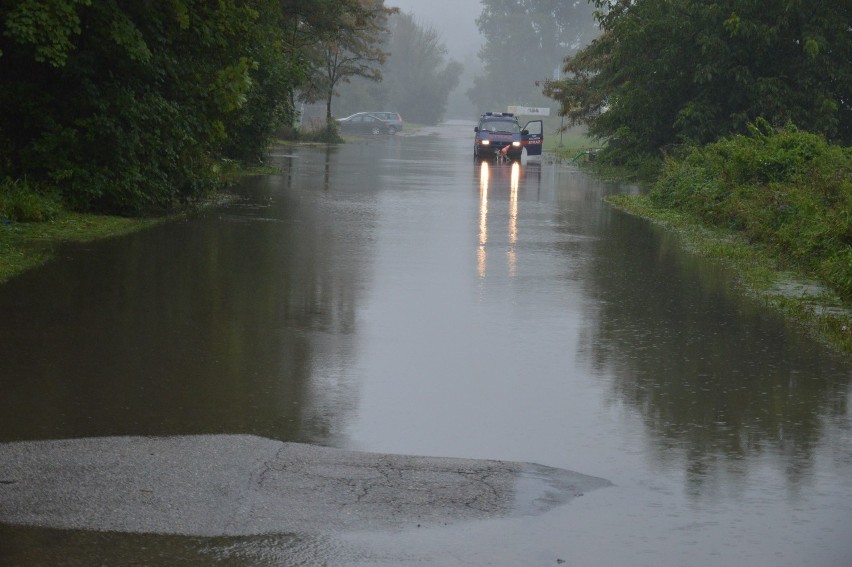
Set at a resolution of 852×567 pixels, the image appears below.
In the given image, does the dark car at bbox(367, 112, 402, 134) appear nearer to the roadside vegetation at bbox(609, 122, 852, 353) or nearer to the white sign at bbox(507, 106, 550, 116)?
the white sign at bbox(507, 106, 550, 116)

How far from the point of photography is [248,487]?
627 centimetres

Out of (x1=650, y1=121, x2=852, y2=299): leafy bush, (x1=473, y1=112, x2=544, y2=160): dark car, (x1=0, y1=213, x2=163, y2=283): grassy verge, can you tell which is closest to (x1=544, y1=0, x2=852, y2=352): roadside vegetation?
(x1=650, y1=121, x2=852, y2=299): leafy bush

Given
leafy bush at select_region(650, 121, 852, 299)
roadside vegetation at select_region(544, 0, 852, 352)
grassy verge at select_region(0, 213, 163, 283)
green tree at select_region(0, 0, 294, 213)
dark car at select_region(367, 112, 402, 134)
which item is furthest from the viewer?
dark car at select_region(367, 112, 402, 134)

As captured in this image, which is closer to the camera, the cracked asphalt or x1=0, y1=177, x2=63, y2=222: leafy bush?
the cracked asphalt

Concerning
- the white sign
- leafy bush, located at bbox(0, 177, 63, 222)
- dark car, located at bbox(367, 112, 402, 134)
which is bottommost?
leafy bush, located at bbox(0, 177, 63, 222)

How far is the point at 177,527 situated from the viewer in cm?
564

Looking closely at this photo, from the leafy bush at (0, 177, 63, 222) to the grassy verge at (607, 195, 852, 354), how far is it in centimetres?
932

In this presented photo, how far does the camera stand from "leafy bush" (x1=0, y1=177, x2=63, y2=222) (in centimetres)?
1639

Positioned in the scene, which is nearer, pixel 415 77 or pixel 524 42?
pixel 415 77

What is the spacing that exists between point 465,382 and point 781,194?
1098 centimetres

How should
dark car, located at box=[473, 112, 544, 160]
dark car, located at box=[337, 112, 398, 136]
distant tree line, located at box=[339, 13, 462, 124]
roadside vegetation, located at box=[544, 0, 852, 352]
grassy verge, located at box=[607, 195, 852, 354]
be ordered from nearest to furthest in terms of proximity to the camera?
→ grassy verge, located at box=[607, 195, 852, 354] < roadside vegetation, located at box=[544, 0, 852, 352] < dark car, located at box=[473, 112, 544, 160] < dark car, located at box=[337, 112, 398, 136] < distant tree line, located at box=[339, 13, 462, 124]

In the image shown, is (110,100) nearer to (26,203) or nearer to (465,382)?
(26,203)

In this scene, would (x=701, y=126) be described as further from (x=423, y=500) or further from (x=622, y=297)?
(x=423, y=500)

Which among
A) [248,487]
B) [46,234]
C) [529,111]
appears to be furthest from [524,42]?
[248,487]
